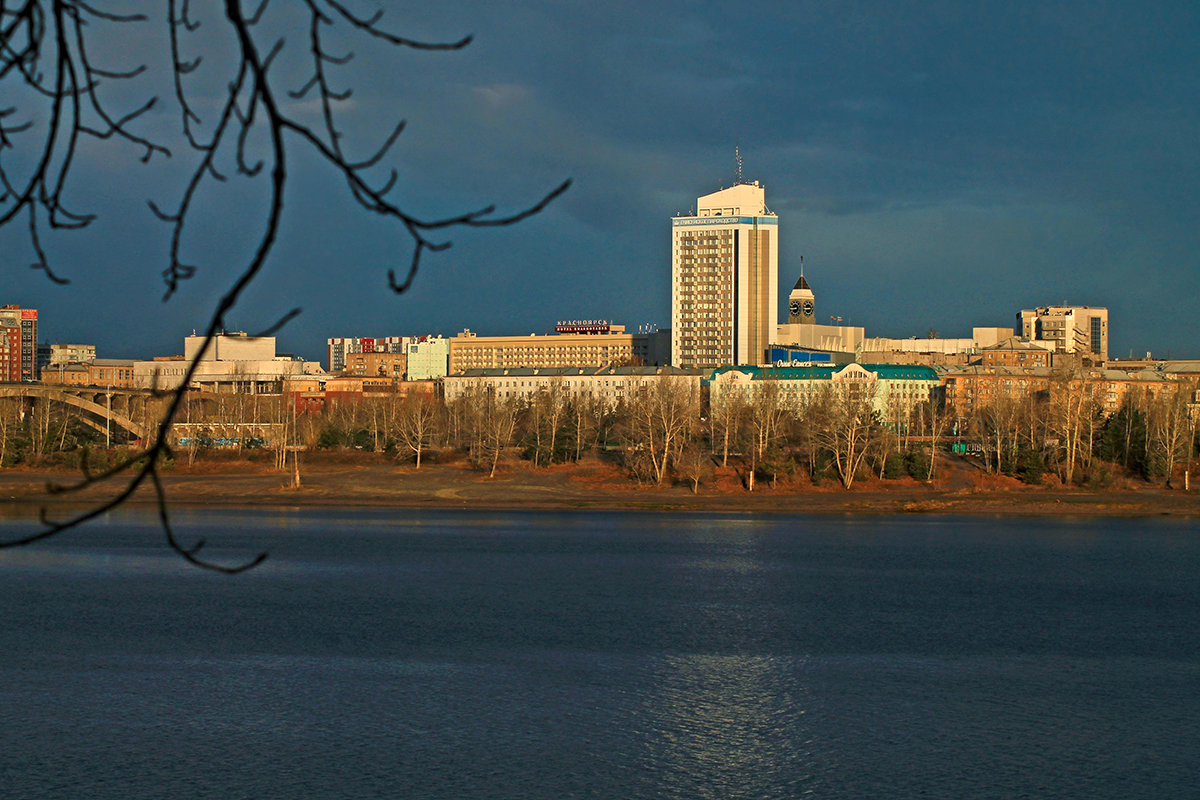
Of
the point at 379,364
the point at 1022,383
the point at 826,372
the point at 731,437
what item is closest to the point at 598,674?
the point at 731,437

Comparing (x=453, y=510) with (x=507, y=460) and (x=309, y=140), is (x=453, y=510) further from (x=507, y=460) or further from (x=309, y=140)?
(x=309, y=140)

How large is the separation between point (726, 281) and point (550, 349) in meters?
32.6

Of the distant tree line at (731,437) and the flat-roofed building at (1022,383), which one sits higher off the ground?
the flat-roofed building at (1022,383)

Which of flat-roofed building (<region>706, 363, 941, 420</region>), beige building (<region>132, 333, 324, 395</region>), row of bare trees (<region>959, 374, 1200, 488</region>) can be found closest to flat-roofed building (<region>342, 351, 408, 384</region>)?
beige building (<region>132, 333, 324, 395</region>)

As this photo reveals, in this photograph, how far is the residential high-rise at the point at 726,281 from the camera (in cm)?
12838

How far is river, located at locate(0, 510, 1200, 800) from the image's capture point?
16.0 meters

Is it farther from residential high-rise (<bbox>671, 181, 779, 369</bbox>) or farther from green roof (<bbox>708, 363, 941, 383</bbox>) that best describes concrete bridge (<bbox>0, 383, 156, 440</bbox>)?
residential high-rise (<bbox>671, 181, 779, 369</bbox>)

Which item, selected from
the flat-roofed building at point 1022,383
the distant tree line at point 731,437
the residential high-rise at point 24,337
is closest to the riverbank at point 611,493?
the distant tree line at point 731,437

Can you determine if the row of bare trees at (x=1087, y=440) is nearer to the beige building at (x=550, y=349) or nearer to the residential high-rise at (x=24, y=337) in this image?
the beige building at (x=550, y=349)

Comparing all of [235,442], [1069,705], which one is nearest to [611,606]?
[1069,705]

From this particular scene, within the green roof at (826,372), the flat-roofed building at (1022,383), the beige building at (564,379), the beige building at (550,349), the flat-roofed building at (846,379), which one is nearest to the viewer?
the flat-roofed building at (1022,383)

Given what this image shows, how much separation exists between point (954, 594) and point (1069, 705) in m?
11.7

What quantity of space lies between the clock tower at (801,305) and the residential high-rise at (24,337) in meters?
95.6

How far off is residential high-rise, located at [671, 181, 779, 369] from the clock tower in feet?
48.6
